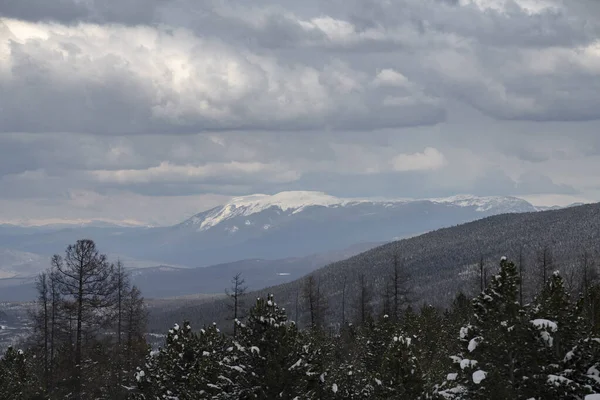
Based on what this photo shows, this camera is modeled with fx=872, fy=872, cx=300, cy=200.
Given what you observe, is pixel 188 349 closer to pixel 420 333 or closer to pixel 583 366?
pixel 583 366

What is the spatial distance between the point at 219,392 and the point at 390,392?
7.30 metres

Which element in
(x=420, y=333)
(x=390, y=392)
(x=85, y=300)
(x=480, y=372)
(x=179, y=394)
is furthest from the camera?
(x=420, y=333)

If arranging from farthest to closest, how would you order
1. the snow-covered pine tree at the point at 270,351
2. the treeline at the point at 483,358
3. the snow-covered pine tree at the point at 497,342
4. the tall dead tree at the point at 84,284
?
1. the tall dead tree at the point at 84,284
2. the snow-covered pine tree at the point at 270,351
3. the treeline at the point at 483,358
4. the snow-covered pine tree at the point at 497,342

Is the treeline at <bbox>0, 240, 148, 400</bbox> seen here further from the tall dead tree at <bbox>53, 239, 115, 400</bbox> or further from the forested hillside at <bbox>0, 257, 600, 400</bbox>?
the forested hillside at <bbox>0, 257, 600, 400</bbox>

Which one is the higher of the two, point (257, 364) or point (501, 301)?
point (501, 301)

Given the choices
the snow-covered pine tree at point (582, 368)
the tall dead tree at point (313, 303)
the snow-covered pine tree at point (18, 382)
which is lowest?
the snow-covered pine tree at point (18, 382)

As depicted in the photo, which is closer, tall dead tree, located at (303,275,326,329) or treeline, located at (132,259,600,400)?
treeline, located at (132,259,600,400)

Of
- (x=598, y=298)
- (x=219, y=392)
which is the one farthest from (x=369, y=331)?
(x=219, y=392)

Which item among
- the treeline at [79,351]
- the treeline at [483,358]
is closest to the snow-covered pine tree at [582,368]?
the treeline at [483,358]

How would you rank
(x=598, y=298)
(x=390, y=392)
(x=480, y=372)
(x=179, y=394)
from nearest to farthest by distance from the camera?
(x=480, y=372), (x=390, y=392), (x=179, y=394), (x=598, y=298)

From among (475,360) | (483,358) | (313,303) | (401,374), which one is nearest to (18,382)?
(401,374)

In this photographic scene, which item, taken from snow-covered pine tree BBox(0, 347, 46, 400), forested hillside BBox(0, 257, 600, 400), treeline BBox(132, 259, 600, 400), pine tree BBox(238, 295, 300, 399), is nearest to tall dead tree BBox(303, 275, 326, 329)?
snow-covered pine tree BBox(0, 347, 46, 400)

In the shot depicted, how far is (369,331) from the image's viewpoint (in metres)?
63.2

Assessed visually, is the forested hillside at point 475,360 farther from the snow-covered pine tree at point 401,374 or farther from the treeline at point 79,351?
the treeline at point 79,351
